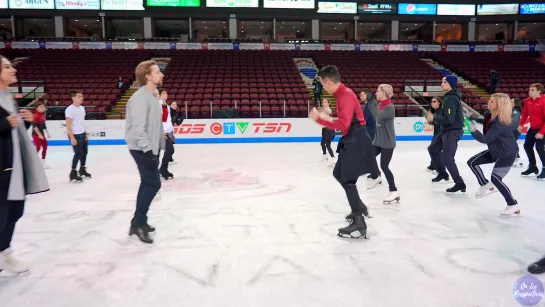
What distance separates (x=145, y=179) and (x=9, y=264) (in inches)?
45.8

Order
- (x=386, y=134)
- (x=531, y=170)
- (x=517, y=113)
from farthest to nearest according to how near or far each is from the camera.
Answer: (x=531, y=170), (x=517, y=113), (x=386, y=134)

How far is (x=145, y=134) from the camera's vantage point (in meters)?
3.08

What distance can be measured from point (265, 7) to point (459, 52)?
43.9ft

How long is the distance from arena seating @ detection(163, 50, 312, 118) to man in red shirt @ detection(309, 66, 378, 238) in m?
10.0

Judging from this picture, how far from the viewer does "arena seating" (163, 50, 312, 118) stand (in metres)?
13.6

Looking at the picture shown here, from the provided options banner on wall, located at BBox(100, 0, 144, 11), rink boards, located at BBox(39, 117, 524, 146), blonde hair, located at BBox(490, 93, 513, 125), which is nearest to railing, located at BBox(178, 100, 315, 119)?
rink boards, located at BBox(39, 117, 524, 146)

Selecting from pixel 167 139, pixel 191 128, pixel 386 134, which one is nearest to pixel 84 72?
pixel 191 128

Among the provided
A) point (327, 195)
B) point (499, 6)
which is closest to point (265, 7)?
point (499, 6)

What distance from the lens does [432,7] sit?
2303 cm

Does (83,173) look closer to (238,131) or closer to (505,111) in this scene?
(505,111)

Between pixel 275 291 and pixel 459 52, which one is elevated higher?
pixel 459 52

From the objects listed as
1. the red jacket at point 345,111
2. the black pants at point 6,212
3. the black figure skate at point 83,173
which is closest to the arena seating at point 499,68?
the red jacket at point 345,111

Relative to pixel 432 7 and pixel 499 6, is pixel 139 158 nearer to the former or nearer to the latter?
pixel 432 7

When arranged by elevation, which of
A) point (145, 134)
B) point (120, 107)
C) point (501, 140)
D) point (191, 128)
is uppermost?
point (120, 107)
